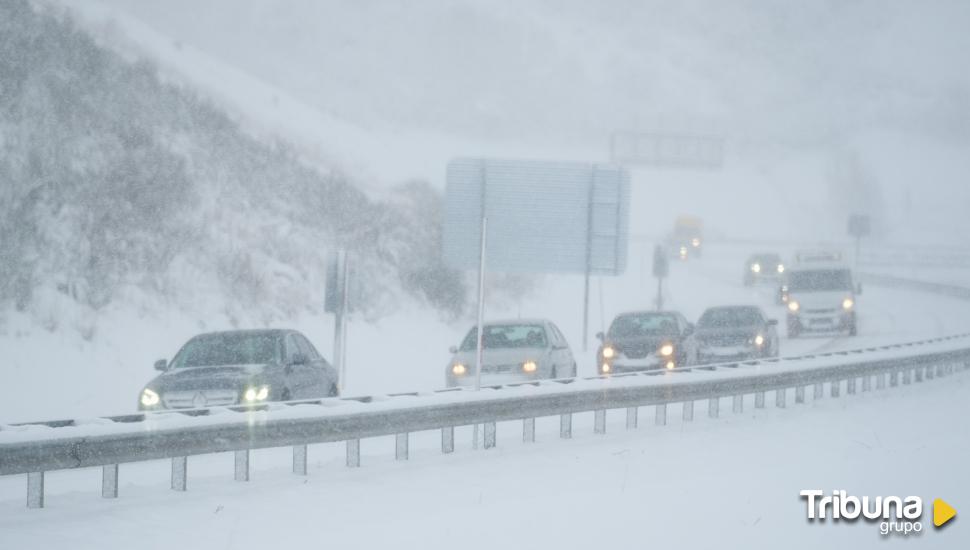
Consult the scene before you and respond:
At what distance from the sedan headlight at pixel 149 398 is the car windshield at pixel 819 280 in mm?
31371

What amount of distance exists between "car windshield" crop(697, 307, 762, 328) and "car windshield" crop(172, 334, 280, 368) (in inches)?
647

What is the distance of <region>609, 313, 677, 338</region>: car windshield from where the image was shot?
27.6 metres

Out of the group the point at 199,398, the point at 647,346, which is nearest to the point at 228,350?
the point at 199,398

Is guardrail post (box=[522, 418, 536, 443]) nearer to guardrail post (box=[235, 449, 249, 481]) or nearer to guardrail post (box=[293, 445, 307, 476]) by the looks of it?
guardrail post (box=[293, 445, 307, 476])

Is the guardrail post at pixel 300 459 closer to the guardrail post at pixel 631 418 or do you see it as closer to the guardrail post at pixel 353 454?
the guardrail post at pixel 353 454

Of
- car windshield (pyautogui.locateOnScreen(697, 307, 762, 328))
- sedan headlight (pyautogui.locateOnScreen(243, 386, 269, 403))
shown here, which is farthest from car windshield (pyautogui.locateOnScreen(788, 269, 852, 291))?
sedan headlight (pyautogui.locateOnScreen(243, 386, 269, 403))

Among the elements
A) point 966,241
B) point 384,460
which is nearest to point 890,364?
point 384,460

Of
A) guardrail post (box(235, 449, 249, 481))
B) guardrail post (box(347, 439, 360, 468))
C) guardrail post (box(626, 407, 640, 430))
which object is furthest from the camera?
guardrail post (box(626, 407, 640, 430))

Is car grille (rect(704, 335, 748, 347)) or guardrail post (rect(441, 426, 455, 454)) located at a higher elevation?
car grille (rect(704, 335, 748, 347))

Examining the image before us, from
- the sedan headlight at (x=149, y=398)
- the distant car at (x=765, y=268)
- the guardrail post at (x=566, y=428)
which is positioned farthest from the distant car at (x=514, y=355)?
the distant car at (x=765, y=268)

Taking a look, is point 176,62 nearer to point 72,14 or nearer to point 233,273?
point 72,14

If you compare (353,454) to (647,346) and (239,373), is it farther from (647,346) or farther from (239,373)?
(647,346)

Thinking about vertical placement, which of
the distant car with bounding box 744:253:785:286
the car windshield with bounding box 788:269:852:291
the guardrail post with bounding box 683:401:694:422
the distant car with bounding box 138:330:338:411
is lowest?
the guardrail post with bounding box 683:401:694:422

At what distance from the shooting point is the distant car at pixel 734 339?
99.8 ft
